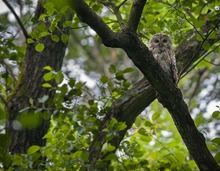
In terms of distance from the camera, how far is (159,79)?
238cm

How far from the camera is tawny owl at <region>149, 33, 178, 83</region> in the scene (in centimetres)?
345

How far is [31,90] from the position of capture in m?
3.53

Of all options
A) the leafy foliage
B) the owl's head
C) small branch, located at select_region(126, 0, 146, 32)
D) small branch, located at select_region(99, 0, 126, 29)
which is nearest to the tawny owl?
the owl's head

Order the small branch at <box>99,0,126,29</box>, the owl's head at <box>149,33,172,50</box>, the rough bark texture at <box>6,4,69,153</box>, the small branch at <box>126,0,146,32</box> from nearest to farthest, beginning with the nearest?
the small branch at <box>126,0,146,32</box> → the small branch at <box>99,0,126,29</box> → the rough bark texture at <box>6,4,69,153</box> → the owl's head at <box>149,33,172,50</box>

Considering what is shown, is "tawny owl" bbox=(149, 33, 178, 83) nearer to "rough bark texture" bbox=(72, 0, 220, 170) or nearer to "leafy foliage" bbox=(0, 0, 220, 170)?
"leafy foliage" bbox=(0, 0, 220, 170)

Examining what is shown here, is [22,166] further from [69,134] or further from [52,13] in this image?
[52,13]

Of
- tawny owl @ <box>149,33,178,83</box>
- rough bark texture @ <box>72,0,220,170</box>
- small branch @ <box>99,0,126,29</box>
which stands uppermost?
tawny owl @ <box>149,33,178,83</box>

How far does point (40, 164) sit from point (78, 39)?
7.31m

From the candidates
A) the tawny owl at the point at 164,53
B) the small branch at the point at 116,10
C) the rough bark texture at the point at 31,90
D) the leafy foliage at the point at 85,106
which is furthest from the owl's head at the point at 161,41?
the small branch at the point at 116,10

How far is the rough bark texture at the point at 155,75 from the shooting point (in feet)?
6.79

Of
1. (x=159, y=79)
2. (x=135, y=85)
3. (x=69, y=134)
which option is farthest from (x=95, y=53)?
(x=159, y=79)

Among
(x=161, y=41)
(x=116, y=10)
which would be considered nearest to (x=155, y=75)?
(x=116, y=10)

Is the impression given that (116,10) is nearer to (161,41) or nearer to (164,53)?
(164,53)

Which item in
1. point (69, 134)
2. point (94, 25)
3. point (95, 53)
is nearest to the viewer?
point (94, 25)
